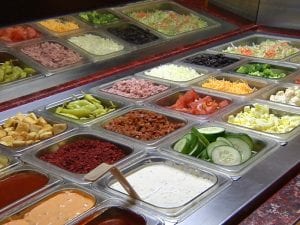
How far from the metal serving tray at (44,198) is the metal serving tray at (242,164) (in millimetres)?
471

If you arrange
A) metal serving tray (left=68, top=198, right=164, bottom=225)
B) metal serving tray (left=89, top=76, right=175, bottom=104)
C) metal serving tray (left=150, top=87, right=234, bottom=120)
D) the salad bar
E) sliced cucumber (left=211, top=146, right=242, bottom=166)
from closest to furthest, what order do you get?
metal serving tray (left=68, top=198, right=164, bottom=225), the salad bar, sliced cucumber (left=211, top=146, right=242, bottom=166), metal serving tray (left=150, top=87, right=234, bottom=120), metal serving tray (left=89, top=76, right=175, bottom=104)

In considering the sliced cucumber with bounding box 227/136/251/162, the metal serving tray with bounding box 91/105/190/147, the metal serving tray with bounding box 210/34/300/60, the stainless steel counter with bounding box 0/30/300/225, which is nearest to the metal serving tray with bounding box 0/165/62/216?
the metal serving tray with bounding box 91/105/190/147

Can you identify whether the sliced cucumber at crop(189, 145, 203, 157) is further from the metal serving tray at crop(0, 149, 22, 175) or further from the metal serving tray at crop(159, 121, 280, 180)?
the metal serving tray at crop(0, 149, 22, 175)

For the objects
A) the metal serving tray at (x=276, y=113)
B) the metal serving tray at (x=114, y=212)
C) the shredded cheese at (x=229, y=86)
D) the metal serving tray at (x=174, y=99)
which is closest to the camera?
the metal serving tray at (x=114, y=212)

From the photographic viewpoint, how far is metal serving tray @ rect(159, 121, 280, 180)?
1959 millimetres

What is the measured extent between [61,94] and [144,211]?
1216 mm

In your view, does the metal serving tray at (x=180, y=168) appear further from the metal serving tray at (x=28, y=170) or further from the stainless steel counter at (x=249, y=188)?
the metal serving tray at (x=28, y=170)

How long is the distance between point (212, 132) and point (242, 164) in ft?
1.00

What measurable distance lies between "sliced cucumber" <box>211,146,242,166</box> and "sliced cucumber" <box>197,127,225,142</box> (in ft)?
0.46

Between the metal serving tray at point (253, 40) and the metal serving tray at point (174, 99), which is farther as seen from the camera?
the metal serving tray at point (253, 40)

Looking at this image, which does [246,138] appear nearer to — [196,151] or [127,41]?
[196,151]

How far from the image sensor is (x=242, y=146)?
218 cm

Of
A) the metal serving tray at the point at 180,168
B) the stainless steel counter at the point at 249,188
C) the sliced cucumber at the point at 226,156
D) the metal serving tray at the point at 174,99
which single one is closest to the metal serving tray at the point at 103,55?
the metal serving tray at the point at 174,99

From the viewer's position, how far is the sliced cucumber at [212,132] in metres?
2.25
